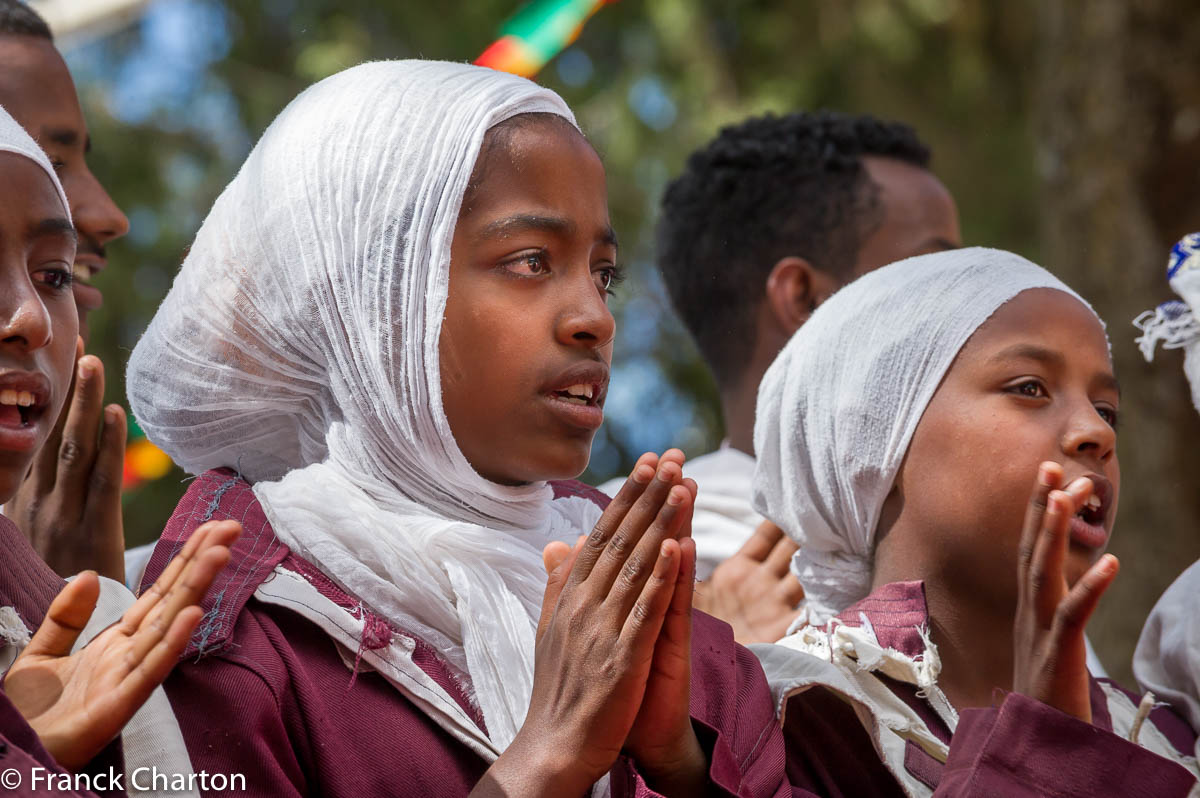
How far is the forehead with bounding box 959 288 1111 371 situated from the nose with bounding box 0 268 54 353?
1783 millimetres

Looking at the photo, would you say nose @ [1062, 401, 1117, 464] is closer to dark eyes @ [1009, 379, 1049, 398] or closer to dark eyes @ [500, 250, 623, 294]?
dark eyes @ [1009, 379, 1049, 398]

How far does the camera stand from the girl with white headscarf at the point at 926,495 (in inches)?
108

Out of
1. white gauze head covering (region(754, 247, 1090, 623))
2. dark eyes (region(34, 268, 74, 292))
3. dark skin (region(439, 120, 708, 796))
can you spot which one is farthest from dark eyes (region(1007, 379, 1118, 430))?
dark eyes (region(34, 268, 74, 292))

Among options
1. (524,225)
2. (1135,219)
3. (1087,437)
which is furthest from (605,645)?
(1135,219)

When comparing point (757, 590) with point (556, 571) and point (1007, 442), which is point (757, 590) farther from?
point (556, 571)

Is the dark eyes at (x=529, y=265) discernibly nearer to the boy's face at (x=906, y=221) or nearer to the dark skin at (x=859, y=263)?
the dark skin at (x=859, y=263)

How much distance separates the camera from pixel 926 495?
2963 mm

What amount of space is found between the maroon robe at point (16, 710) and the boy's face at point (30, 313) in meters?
0.11

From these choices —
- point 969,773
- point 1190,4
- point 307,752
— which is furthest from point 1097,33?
point 307,752

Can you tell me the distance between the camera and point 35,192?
239cm

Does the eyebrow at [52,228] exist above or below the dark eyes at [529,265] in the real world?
below

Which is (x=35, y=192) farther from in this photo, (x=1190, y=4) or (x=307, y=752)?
(x=1190, y=4)

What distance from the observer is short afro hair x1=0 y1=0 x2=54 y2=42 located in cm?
352

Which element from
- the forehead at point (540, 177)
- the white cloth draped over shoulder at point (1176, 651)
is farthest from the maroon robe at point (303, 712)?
the white cloth draped over shoulder at point (1176, 651)
